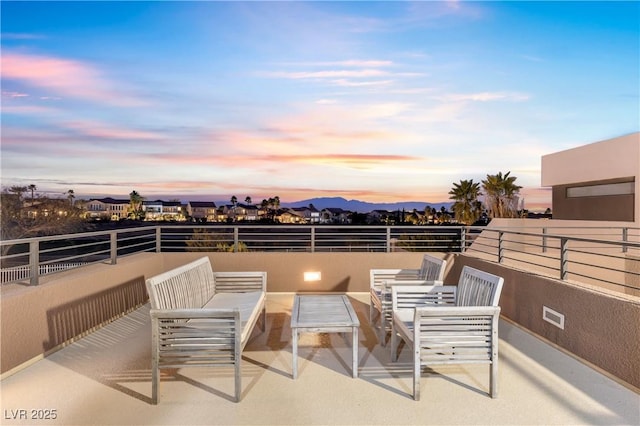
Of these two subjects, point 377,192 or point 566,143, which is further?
point 377,192

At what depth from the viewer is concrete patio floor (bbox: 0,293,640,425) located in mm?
2715

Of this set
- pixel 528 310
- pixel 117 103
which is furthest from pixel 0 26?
pixel 528 310

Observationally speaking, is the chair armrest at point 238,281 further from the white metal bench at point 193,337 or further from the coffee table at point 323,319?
the white metal bench at point 193,337

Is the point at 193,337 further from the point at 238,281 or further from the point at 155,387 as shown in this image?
the point at 238,281

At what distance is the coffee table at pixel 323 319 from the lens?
134 inches

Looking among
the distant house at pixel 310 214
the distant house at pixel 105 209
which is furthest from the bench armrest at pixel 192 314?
the distant house at pixel 105 209

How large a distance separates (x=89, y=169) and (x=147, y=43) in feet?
26.4

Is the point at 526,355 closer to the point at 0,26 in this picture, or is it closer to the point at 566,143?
the point at 0,26

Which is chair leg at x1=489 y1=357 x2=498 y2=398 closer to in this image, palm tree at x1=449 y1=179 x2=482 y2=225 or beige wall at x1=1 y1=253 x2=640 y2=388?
beige wall at x1=1 y1=253 x2=640 y2=388

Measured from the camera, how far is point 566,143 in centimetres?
1445

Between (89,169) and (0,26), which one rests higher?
(0,26)

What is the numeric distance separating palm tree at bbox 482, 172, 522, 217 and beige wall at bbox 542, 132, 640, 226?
729 centimetres

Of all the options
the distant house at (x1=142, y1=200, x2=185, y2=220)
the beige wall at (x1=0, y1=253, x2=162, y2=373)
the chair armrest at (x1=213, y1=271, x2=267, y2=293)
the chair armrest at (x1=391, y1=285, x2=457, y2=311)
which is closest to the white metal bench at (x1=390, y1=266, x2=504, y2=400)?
the chair armrest at (x1=391, y1=285, x2=457, y2=311)

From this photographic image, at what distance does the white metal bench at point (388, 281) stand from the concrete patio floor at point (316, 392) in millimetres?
450
